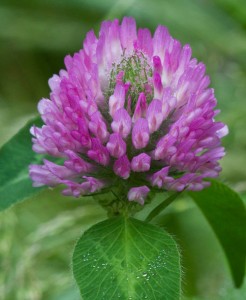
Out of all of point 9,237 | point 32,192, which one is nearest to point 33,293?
point 9,237

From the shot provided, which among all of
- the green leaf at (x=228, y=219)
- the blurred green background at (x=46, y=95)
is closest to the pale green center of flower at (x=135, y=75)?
the green leaf at (x=228, y=219)

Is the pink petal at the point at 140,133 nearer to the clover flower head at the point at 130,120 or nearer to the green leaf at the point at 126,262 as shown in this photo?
the clover flower head at the point at 130,120

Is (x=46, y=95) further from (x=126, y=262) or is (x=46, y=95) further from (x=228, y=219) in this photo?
(x=126, y=262)

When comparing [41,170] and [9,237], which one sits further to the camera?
[9,237]

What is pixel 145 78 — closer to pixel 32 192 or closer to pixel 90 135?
pixel 90 135

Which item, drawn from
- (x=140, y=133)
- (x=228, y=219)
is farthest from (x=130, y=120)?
(x=228, y=219)

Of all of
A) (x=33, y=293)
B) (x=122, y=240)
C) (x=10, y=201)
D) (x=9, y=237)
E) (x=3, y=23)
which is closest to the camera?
(x=122, y=240)
